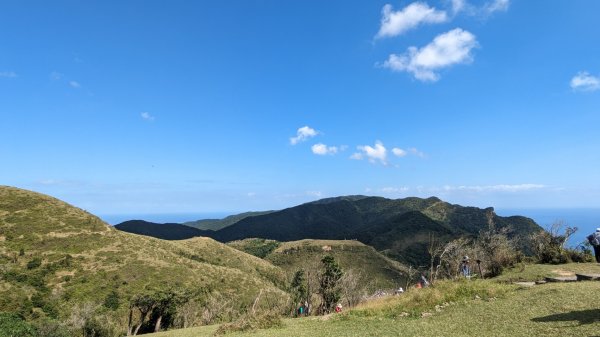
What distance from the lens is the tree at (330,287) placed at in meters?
43.9

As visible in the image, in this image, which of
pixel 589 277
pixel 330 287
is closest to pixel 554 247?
pixel 589 277

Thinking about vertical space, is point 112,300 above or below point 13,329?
below

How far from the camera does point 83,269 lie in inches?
2625

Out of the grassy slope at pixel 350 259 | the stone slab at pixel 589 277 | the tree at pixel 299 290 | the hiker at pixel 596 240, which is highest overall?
the hiker at pixel 596 240

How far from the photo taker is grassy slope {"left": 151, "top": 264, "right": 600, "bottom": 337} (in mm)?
12617

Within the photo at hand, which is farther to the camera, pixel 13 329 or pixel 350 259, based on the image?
pixel 350 259

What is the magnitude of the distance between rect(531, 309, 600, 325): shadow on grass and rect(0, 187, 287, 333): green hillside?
41.9 meters

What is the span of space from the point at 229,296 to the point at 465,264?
57192mm

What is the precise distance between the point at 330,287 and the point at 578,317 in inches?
1370

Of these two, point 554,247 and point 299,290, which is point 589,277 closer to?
point 554,247

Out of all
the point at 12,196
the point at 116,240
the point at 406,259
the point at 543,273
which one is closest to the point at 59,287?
the point at 116,240

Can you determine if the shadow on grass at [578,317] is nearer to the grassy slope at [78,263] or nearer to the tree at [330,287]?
the tree at [330,287]

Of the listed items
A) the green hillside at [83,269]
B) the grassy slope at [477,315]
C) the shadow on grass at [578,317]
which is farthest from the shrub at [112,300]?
the shadow on grass at [578,317]

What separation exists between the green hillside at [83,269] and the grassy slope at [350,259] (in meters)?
39.2
